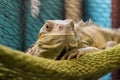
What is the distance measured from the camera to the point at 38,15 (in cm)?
213

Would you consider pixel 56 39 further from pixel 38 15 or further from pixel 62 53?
pixel 38 15

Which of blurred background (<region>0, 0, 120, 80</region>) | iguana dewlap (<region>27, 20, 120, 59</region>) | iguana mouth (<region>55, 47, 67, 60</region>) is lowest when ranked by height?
blurred background (<region>0, 0, 120, 80</region>)

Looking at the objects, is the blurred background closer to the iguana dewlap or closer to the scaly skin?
the iguana dewlap

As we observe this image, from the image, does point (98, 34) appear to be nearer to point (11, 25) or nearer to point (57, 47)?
point (11, 25)

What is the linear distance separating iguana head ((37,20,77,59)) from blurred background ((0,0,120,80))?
24.5 inches

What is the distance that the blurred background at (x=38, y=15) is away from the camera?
1.75 m

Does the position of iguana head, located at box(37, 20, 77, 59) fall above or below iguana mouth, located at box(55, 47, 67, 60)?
above

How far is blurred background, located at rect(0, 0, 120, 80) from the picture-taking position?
→ 175cm

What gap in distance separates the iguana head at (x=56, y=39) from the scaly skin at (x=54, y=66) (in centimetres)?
5

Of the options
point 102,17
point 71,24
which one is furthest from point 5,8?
point 102,17

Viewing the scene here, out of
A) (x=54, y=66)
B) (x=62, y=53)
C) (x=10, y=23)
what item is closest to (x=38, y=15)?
(x=10, y=23)

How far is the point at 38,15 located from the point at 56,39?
1179mm

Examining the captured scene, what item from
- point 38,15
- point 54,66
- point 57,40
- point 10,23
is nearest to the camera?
point 54,66

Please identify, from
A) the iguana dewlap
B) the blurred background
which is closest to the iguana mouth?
the iguana dewlap
